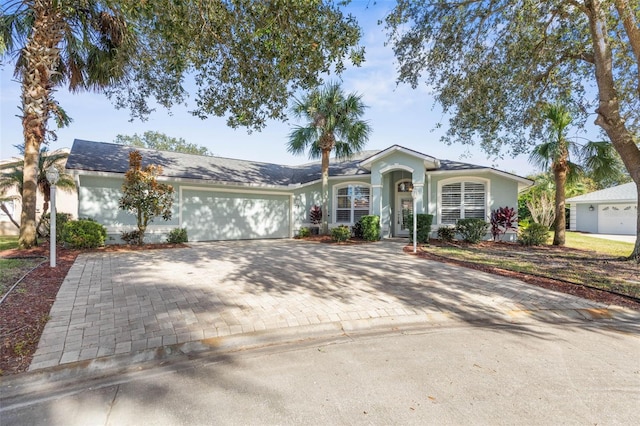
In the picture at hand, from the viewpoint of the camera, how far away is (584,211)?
25.3 metres

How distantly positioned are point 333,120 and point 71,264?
10411 millimetres

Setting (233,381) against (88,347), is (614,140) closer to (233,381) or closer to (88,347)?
(233,381)

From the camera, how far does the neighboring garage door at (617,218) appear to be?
21614 mm

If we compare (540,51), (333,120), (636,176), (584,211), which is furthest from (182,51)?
(584,211)

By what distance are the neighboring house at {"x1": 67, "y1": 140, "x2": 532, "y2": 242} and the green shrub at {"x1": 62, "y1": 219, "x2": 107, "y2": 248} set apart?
1583mm

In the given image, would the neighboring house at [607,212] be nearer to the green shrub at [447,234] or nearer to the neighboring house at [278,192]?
the neighboring house at [278,192]

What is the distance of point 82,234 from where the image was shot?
401 inches

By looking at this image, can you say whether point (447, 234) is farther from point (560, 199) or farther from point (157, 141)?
point (157, 141)

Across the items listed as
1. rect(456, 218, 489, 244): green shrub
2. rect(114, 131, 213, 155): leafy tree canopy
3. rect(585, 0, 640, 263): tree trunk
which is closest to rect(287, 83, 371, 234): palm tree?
rect(456, 218, 489, 244): green shrub

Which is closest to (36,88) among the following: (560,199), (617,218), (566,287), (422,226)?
(422,226)

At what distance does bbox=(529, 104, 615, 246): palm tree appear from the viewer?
40.7 ft

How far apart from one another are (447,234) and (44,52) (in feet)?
52.6

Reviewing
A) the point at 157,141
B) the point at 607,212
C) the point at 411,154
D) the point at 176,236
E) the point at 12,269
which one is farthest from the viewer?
the point at 157,141

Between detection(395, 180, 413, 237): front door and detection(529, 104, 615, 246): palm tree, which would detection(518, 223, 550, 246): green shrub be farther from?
detection(395, 180, 413, 237): front door
